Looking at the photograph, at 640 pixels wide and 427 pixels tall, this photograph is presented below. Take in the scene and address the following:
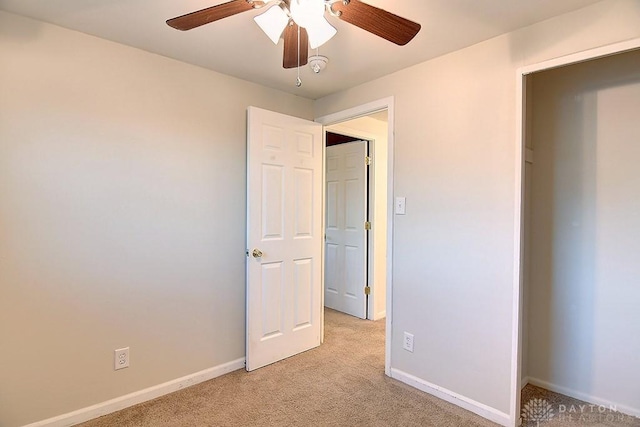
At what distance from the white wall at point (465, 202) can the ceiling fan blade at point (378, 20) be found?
3.03 ft

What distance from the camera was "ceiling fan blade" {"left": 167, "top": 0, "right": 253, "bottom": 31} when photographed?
1.31 meters

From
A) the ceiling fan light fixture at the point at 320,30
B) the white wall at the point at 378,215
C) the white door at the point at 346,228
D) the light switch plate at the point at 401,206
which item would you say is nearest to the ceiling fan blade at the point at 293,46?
the ceiling fan light fixture at the point at 320,30

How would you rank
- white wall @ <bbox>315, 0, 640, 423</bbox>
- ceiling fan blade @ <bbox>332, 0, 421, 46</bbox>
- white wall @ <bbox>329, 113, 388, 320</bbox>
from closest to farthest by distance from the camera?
ceiling fan blade @ <bbox>332, 0, 421, 46</bbox> < white wall @ <bbox>315, 0, 640, 423</bbox> < white wall @ <bbox>329, 113, 388, 320</bbox>

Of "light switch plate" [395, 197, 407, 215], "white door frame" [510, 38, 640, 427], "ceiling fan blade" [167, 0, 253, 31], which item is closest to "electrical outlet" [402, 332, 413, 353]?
"white door frame" [510, 38, 640, 427]

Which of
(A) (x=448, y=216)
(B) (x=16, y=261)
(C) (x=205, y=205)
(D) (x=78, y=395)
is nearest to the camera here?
(B) (x=16, y=261)

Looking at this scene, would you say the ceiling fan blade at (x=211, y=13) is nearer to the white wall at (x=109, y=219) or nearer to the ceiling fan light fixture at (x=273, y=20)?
the ceiling fan light fixture at (x=273, y=20)

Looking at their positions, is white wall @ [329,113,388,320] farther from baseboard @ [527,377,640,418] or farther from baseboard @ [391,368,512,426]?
baseboard @ [527,377,640,418]

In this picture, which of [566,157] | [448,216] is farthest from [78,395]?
[566,157]

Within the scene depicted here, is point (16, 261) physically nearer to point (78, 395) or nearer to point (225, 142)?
point (78, 395)

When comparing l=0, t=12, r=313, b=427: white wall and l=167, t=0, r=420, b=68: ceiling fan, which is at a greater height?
l=167, t=0, r=420, b=68: ceiling fan

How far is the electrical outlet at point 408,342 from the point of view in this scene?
243 centimetres

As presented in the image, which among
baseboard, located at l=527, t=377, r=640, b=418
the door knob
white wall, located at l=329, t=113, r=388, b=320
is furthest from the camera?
white wall, located at l=329, t=113, r=388, b=320

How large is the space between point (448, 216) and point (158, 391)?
2.20m

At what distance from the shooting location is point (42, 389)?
1.89 m
